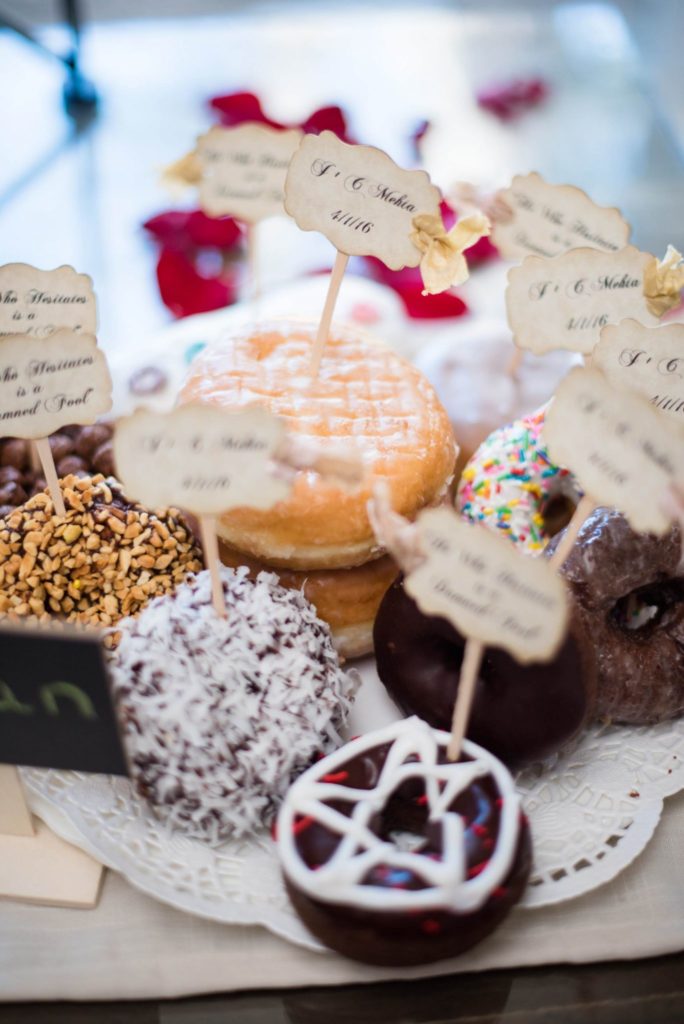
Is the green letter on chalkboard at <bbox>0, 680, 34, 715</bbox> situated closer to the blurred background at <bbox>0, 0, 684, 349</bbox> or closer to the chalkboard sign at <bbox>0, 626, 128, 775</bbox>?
the chalkboard sign at <bbox>0, 626, 128, 775</bbox>

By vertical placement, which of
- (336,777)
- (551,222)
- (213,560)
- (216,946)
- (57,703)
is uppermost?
(551,222)

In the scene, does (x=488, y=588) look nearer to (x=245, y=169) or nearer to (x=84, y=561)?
(x=84, y=561)

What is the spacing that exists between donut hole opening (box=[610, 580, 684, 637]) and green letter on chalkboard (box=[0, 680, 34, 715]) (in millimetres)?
855

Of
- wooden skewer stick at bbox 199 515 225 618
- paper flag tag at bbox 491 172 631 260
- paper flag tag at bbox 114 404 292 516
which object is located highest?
paper flag tag at bbox 491 172 631 260

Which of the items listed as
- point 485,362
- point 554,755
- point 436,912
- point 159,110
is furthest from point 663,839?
point 159,110

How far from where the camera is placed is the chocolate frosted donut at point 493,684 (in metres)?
1.38

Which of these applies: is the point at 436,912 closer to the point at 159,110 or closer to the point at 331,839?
the point at 331,839

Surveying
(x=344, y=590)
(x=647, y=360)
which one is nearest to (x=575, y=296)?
(x=647, y=360)

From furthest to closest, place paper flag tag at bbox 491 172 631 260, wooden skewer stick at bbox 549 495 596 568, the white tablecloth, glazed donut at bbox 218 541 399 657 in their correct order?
1. paper flag tag at bbox 491 172 631 260
2. glazed donut at bbox 218 541 399 657
3. wooden skewer stick at bbox 549 495 596 568
4. the white tablecloth

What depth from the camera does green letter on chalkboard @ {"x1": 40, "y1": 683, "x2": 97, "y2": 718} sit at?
4.12 ft

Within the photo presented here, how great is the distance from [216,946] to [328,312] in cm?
98

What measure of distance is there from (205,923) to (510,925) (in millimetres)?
399

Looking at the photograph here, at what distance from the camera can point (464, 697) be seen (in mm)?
1298

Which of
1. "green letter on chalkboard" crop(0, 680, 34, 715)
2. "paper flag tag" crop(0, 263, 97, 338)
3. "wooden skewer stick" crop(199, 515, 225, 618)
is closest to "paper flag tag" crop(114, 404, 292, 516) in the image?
"wooden skewer stick" crop(199, 515, 225, 618)
